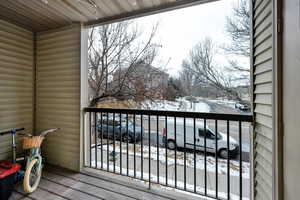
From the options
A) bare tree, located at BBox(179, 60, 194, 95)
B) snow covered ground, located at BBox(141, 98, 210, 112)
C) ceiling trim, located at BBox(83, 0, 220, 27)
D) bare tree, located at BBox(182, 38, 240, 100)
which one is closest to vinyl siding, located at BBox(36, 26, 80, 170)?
ceiling trim, located at BBox(83, 0, 220, 27)

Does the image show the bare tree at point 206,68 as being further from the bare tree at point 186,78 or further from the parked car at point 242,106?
the parked car at point 242,106

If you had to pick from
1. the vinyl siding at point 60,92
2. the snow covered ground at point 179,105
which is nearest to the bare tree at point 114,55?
the snow covered ground at point 179,105

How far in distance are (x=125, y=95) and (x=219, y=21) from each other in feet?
7.01

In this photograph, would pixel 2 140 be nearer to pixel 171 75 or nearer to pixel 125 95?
pixel 125 95

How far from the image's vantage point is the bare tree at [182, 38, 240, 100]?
216 cm

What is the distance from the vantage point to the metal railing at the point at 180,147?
176 centimetres

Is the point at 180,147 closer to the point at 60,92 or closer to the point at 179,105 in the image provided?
the point at 179,105

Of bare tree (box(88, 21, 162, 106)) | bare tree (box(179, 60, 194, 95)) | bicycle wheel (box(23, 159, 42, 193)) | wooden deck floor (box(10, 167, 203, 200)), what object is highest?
bare tree (box(88, 21, 162, 106))

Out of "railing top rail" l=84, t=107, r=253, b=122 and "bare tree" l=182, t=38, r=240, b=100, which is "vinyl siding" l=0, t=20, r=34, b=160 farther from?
"bare tree" l=182, t=38, r=240, b=100

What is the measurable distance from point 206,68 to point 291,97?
1.55 meters

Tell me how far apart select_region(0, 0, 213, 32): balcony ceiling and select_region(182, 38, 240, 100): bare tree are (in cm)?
77

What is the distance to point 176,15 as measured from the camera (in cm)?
254

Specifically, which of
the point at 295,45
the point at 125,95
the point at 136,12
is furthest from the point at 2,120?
the point at 295,45

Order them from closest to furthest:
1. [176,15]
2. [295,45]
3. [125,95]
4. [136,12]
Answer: [295,45] → [136,12] → [176,15] → [125,95]
